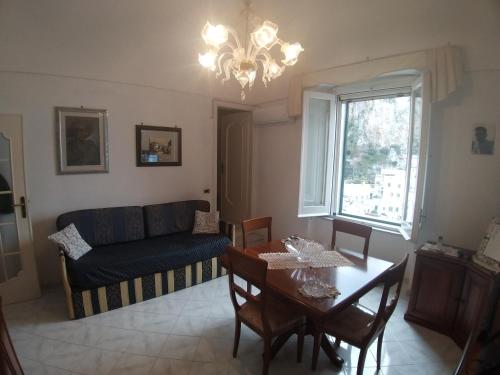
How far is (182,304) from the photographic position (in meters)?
2.71

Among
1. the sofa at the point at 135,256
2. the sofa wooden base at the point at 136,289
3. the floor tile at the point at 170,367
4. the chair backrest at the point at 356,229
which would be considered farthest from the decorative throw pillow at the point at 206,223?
the floor tile at the point at 170,367

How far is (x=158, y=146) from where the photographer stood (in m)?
3.58

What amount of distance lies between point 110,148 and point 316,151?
2.64 meters

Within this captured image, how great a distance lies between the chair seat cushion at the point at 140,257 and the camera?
242cm

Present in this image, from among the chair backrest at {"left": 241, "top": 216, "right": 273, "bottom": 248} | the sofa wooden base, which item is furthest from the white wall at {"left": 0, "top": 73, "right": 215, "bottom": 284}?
the chair backrest at {"left": 241, "top": 216, "right": 273, "bottom": 248}

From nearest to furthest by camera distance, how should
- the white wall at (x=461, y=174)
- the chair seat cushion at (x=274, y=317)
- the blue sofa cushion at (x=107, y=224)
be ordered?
the chair seat cushion at (x=274, y=317)
the white wall at (x=461, y=174)
the blue sofa cushion at (x=107, y=224)

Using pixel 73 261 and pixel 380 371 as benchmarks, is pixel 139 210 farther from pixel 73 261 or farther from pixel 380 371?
pixel 380 371

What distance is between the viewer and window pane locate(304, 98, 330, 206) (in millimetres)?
3680

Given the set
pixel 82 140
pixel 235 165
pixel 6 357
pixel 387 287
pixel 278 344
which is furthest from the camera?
pixel 235 165

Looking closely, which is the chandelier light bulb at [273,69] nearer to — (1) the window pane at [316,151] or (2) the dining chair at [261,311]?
(2) the dining chair at [261,311]

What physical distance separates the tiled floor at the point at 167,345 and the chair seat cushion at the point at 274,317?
1.24 ft

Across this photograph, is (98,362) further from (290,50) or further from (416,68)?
(416,68)

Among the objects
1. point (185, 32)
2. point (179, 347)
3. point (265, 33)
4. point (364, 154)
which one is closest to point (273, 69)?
point (265, 33)

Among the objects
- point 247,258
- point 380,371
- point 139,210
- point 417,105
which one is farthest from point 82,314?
point 417,105
